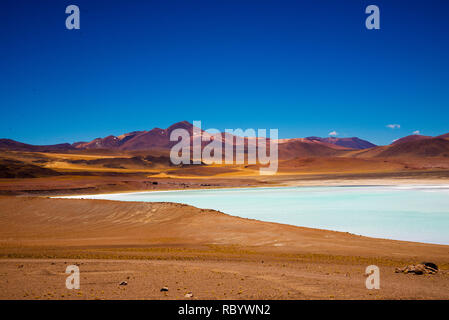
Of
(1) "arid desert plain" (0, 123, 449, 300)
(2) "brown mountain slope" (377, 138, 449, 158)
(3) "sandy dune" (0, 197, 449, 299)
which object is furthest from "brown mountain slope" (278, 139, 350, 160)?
(3) "sandy dune" (0, 197, 449, 299)

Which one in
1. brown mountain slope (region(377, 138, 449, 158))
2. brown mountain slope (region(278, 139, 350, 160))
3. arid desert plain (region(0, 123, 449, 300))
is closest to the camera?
arid desert plain (region(0, 123, 449, 300))

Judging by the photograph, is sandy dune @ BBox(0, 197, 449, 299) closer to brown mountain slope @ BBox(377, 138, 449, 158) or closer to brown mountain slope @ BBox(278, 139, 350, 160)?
brown mountain slope @ BBox(377, 138, 449, 158)

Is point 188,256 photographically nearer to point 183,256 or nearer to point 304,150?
point 183,256

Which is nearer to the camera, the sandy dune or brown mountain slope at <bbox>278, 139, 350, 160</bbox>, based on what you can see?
the sandy dune

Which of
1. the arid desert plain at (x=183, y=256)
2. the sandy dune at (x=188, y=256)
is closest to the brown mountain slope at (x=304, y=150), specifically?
the arid desert plain at (x=183, y=256)

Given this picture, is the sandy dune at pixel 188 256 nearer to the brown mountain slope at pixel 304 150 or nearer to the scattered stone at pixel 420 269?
the scattered stone at pixel 420 269

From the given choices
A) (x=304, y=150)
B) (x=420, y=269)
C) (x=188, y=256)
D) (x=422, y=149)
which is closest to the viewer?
(x=420, y=269)

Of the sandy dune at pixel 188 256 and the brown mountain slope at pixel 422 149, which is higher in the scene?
the brown mountain slope at pixel 422 149

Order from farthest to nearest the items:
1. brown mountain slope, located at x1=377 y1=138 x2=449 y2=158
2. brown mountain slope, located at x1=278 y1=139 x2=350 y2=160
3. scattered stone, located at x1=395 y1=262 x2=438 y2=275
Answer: brown mountain slope, located at x1=278 y1=139 x2=350 y2=160, brown mountain slope, located at x1=377 y1=138 x2=449 y2=158, scattered stone, located at x1=395 y1=262 x2=438 y2=275

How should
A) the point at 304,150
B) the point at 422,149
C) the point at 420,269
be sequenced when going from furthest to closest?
the point at 304,150
the point at 422,149
the point at 420,269

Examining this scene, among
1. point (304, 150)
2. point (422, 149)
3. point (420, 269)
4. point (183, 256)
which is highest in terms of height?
point (304, 150)

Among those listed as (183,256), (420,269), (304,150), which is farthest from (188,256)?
(304,150)

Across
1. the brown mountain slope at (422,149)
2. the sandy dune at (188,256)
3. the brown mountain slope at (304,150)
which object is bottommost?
the sandy dune at (188,256)
